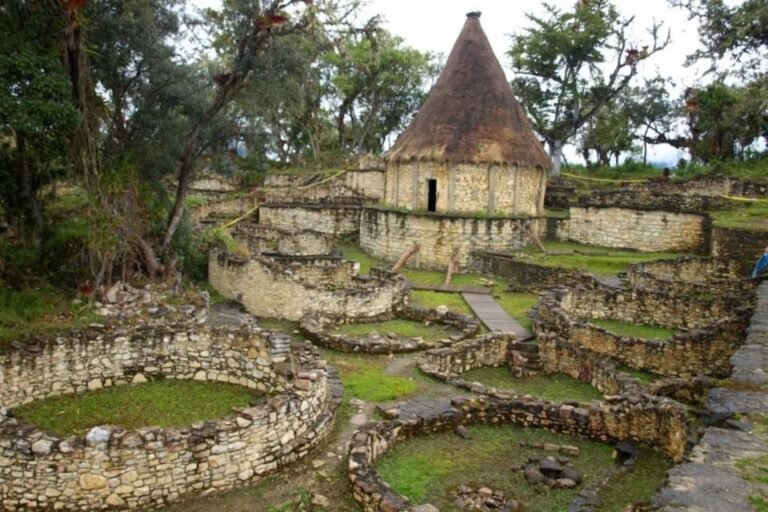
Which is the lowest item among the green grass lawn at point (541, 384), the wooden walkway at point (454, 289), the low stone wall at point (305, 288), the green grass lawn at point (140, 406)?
the green grass lawn at point (541, 384)

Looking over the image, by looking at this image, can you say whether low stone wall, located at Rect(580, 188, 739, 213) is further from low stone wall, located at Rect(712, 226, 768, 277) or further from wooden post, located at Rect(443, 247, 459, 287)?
wooden post, located at Rect(443, 247, 459, 287)

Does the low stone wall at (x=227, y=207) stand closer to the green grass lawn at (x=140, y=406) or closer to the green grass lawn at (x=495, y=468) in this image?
the green grass lawn at (x=140, y=406)

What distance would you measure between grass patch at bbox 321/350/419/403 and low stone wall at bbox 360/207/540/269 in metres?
11.4

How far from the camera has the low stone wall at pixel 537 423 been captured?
7.50 metres

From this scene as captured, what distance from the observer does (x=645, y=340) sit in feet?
39.5

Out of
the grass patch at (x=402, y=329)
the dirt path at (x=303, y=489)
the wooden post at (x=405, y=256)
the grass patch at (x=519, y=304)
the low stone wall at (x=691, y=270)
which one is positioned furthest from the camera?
the wooden post at (x=405, y=256)

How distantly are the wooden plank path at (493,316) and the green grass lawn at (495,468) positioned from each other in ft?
15.9

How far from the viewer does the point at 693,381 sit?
987cm

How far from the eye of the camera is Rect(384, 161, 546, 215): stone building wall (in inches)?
939

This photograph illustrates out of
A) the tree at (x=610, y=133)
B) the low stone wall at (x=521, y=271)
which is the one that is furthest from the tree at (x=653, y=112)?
the low stone wall at (x=521, y=271)

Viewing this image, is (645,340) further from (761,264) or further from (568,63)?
(568,63)

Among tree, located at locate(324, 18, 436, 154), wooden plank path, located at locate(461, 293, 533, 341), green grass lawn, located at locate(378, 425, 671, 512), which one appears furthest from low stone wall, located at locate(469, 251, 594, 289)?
tree, located at locate(324, 18, 436, 154)

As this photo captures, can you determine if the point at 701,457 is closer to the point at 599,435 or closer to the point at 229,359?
the point at 599,435

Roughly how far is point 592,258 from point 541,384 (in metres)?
10.7
